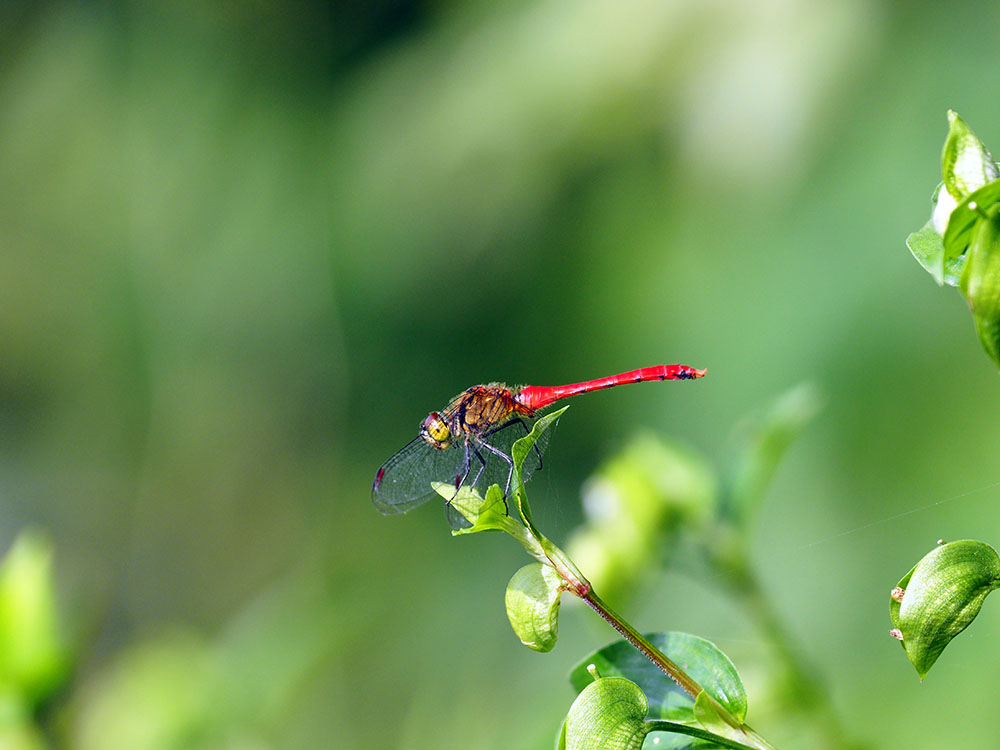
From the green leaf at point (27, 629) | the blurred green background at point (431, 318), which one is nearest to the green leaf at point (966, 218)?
the green leaf at point (27, 629)

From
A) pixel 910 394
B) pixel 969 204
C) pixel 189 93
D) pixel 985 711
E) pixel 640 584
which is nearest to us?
pixel 969 204

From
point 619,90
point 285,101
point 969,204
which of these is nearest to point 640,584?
point 969,204

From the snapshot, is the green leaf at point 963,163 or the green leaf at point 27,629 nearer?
the green leaf at point 963,163

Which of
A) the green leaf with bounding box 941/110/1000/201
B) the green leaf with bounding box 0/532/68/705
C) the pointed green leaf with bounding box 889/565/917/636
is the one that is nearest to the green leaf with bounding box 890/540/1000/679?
the pointed green leaf with bounding box 889/565/917/636

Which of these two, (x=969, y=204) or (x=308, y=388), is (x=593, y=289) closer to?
(x=308, y=388)

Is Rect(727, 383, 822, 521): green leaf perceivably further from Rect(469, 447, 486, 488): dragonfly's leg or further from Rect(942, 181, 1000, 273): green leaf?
Rect(942, 181, 1000, 273): green leaf

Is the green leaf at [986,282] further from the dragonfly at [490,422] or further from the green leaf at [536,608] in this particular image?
the dragonfly at [490,422]
